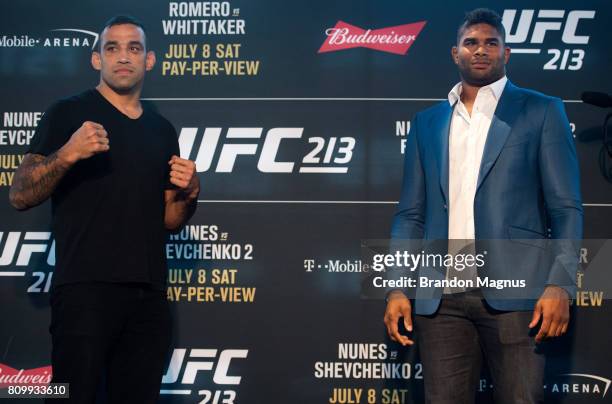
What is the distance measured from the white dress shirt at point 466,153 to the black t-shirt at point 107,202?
1.10 meters

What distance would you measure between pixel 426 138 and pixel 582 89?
1.32 meters

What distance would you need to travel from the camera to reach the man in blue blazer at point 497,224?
112 inches

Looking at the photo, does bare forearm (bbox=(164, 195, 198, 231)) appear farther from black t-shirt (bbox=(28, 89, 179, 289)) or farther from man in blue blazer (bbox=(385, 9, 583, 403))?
man in blue blazer (bbox=(385, 9, 583, 403))

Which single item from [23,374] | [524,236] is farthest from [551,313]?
[23,374]

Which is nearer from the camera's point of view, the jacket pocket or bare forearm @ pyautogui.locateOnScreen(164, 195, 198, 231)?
the jacket pocket

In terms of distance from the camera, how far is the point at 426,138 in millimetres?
3188

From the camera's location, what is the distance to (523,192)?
2.96 m

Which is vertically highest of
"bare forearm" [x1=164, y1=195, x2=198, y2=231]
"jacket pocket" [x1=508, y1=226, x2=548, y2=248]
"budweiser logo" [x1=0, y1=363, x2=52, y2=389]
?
"bare forearm" [x1=164, y1=195, x2=198, y2=231]

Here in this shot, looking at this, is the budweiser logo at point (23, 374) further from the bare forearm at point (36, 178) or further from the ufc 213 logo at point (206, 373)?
the bare forearm at point (36, 178)

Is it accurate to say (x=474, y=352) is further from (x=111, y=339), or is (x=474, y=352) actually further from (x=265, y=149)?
(x=265, y=149)

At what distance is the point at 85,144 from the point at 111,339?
700 millimetres

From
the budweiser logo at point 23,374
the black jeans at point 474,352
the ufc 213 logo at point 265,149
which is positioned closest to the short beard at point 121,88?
the ufc 213 logo at point 265,149

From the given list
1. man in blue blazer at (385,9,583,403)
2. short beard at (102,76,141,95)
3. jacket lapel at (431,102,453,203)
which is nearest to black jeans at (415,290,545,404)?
man in blue blazer at (385,9,583,403)

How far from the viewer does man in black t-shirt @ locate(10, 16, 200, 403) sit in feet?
9.27
